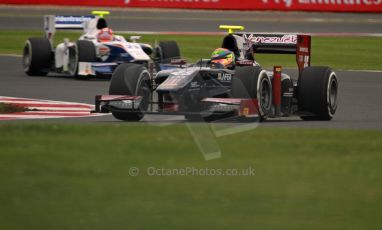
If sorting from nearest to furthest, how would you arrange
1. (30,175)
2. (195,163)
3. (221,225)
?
(221,225), (30,175), (195,163)

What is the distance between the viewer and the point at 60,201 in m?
7.85

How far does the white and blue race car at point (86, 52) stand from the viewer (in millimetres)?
22312

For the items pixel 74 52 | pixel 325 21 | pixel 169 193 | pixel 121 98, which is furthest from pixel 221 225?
pixel 325 21

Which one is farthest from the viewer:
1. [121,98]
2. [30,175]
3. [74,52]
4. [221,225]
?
[74,52]

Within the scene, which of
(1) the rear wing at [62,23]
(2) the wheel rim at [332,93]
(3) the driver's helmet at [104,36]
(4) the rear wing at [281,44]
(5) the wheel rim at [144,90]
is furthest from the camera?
(1) the rear wing at [62,23]

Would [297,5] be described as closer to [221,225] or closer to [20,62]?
[20,62]

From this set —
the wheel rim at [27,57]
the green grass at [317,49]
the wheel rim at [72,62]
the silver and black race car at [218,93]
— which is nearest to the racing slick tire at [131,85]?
the silver and black race car at [218,93]

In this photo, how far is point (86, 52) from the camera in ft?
73.1

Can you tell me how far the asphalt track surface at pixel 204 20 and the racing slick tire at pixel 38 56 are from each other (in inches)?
593

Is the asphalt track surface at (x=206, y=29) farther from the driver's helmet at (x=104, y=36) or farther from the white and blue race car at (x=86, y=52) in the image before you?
the driver's helmet at (x=104, y=36)

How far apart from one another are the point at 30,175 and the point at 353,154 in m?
3.19

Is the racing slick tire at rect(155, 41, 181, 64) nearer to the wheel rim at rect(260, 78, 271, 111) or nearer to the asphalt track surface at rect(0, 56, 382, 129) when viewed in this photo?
the asphalt track surface at rect(0, 56, 382, 129)

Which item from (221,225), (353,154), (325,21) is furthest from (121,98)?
(325,21)

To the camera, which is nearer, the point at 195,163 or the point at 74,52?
the point at 195,163
